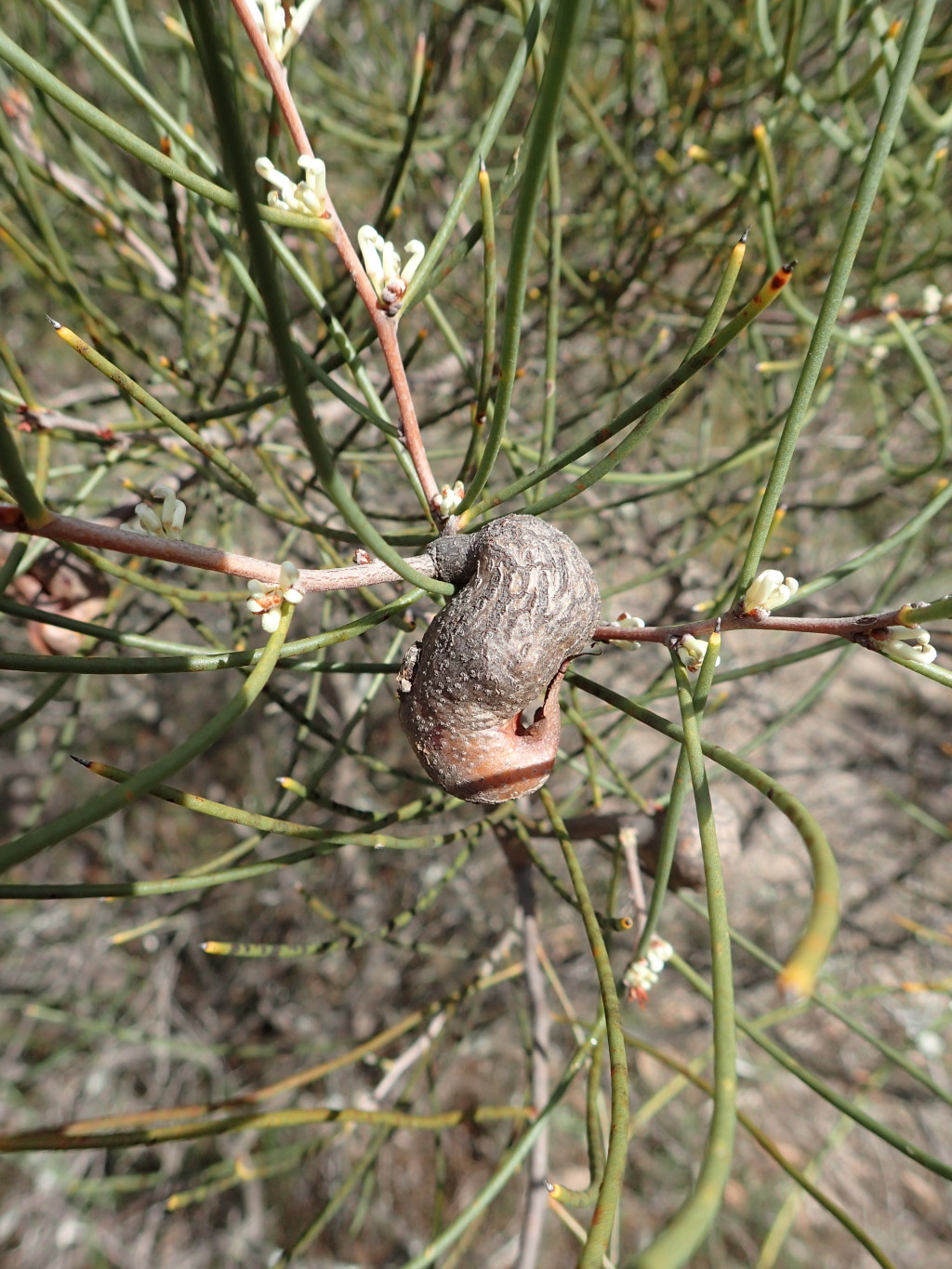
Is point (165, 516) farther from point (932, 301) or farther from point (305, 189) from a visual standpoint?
point (932, 301)

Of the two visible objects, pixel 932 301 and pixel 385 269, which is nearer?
pixel 385 269

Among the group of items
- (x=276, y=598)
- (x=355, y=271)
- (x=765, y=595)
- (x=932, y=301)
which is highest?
(x=932, y=301)

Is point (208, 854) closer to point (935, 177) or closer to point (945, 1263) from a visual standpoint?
point (935, 177)

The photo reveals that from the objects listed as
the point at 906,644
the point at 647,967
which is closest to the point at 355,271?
the point at 906,644

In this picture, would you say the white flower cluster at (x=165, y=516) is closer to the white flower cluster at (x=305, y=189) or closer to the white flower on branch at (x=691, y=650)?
the white flower cluster at (x=305, y=189)

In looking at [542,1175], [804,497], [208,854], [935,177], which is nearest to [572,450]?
[542,1175]

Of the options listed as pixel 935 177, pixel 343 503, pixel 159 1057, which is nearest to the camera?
pixel 343 503

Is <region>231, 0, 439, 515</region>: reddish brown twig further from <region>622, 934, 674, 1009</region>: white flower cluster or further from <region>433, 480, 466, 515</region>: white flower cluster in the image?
<region>622, 934, 674, 1009</region>: white flower cluster
